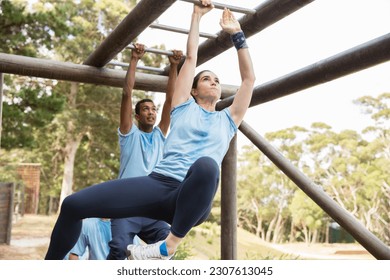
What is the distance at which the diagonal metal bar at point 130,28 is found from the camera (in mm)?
2330

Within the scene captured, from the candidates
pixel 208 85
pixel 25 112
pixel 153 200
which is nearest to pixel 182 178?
pixel 153 200

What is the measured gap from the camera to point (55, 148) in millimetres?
16844

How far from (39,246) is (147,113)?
1075 cm

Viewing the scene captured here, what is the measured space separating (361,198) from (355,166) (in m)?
1.19

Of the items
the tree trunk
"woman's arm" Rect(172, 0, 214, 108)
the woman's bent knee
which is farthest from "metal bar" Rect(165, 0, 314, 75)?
the tree trunk

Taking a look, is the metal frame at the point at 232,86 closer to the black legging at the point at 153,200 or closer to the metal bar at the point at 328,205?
the metal bar at the point at 328,205

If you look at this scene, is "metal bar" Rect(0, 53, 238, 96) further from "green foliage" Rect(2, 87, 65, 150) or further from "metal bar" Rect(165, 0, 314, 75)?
"green foliage" Rect(2, 87, 65, 150)

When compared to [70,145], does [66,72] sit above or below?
below

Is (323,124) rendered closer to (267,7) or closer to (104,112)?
(104,112)

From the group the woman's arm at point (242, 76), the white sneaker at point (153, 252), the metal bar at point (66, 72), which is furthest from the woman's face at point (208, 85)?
the metal bar at point (66, 72)

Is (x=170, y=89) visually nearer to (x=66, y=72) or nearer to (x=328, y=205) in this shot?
(x=66, y=72)

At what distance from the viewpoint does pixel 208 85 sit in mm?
2299

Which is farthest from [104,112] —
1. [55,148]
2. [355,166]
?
[355,166]

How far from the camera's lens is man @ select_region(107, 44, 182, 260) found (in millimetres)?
2852
